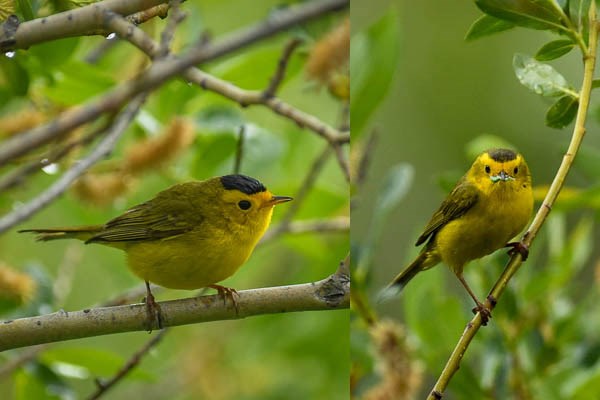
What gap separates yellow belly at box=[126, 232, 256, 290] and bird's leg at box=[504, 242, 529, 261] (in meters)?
0.24

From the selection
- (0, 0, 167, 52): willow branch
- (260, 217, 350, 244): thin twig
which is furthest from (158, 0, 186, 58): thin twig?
(260, 217, 350, 244): thin twig

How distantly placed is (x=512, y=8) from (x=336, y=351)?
753 millimetres

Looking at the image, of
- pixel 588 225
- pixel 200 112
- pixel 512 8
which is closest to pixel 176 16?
pixel 512 8

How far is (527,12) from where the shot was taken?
563mm

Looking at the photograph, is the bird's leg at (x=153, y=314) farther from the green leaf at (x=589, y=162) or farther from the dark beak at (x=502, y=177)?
the green leaf at (x=589, y=162)

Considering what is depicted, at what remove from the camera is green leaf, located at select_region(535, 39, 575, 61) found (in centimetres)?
58

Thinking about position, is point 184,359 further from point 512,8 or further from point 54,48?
point 512,8

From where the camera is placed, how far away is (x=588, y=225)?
939mm

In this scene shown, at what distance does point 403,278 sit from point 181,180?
0.30 meters

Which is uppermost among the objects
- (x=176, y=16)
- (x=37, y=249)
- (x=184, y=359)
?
(x=176, y=16)

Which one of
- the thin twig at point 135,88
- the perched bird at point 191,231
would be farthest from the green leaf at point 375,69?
the thin twig at point 135,88

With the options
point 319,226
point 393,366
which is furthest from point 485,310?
point 319,226

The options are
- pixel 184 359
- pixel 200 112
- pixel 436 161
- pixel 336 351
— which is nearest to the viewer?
pixel 436 161

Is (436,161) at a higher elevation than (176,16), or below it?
below
